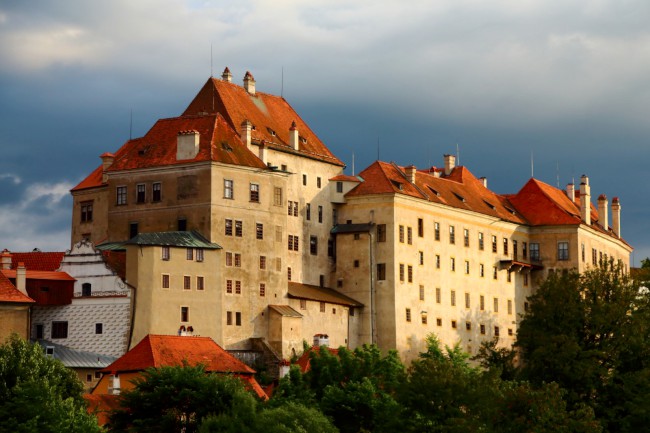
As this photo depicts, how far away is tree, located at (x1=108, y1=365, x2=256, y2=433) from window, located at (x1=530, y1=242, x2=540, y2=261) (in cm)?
6306

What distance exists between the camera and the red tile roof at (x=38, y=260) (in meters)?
126

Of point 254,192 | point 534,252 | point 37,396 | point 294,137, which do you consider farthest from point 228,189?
point 534,252

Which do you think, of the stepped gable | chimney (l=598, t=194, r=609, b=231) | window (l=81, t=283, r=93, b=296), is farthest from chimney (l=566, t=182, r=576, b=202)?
window (l=81, t=283, r=93, b=296)

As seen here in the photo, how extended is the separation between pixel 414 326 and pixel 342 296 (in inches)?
241

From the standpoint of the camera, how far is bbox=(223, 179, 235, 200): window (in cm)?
12062

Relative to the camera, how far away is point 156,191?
401ft

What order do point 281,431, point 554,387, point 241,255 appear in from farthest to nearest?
point 241,255, point 554,387, point 281,431

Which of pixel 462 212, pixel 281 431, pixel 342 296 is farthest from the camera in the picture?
pixel 462 212

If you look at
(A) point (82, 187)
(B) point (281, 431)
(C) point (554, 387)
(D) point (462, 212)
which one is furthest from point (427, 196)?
(B) point (281, 431)

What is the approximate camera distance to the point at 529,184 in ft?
514

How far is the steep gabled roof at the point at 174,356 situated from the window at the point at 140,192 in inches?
711

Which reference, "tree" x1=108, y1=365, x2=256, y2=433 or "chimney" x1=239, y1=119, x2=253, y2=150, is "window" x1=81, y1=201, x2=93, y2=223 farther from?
"tree" x1=108, y1=365, x2=256, y2=433

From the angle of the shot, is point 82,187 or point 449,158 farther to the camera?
point 449,158

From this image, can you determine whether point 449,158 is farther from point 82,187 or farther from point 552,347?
point 552,347
